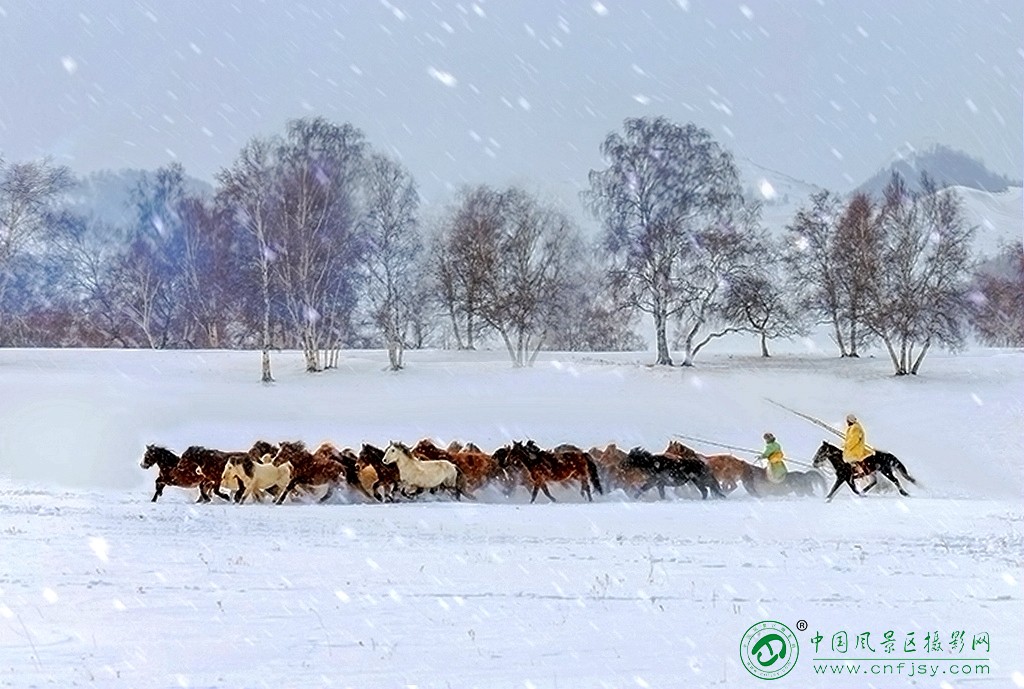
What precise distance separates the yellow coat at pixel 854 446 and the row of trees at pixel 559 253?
1640 centimetres

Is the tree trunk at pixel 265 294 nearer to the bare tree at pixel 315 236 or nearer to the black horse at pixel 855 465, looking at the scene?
the bare tree at pixel 315 236

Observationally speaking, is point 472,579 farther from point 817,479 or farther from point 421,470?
point 817,479

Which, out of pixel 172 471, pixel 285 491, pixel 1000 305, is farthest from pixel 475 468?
pixel 1000 305

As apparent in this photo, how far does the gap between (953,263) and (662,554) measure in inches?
1049

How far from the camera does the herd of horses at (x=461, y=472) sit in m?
16.9

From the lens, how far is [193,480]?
56.3 feet

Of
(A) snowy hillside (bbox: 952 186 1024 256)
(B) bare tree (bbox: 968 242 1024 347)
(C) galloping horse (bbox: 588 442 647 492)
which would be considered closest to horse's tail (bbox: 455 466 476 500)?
(C) galloping horse (bbox: 588 442 647 492)

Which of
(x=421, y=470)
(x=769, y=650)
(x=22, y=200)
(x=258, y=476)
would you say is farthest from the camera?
(x=22, y=200)

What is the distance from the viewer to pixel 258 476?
16.5 m

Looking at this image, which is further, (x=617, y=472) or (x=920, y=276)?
(x=920, y=276)

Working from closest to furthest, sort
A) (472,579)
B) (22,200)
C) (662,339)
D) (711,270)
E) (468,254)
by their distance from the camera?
(472,579)
(711,270)
(662,339)
(468,254)
(22,200)

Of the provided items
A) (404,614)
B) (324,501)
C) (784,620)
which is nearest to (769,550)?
(784,620)

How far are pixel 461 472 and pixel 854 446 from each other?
22.5 feet

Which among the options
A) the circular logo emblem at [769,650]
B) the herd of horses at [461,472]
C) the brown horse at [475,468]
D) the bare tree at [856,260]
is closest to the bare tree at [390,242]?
the bare tree at [856,260]
